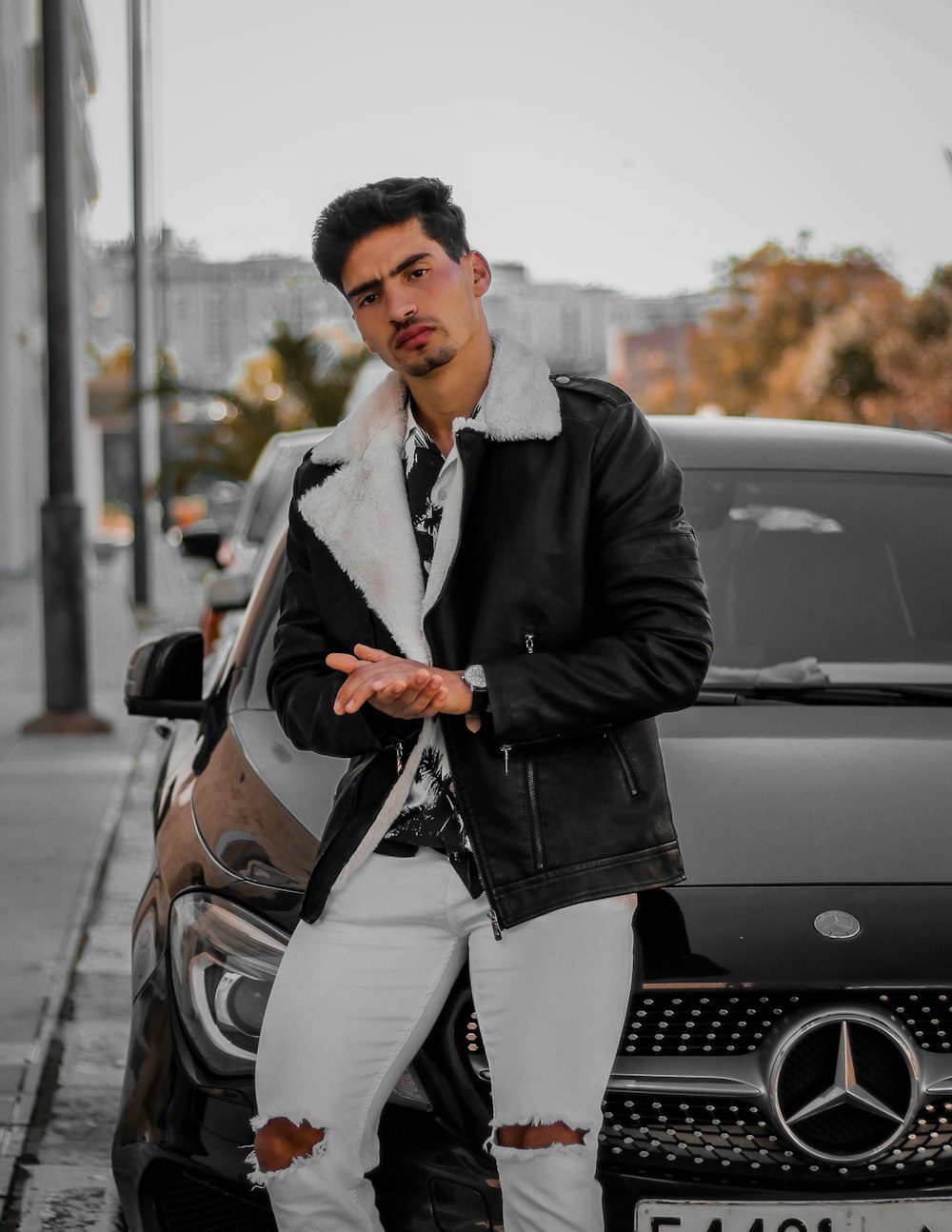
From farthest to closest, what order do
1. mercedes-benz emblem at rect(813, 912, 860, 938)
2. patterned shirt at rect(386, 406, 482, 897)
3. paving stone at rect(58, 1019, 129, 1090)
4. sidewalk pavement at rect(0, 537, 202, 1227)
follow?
sidewalk pavement at rect(0, 537, 202, 1227), paving stone at rect(58, 1019, 129, 1090), mercedes-benz emblem at rect(813, 912, 860, 938), patterned shirt at rect(386, 406, 482, 897)

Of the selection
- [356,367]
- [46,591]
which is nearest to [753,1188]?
[46,591]

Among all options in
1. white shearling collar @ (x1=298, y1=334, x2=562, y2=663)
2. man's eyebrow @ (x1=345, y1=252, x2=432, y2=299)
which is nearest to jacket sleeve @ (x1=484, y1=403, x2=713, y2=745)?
white shearling collar @ (x1=298, y1=334, x2=562, y2=663)

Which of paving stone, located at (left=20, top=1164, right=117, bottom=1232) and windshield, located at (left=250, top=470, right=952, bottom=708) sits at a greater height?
windshield, located at (left=250, top=470, right=952, bottom=708)

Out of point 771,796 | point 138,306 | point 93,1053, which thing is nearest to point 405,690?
point 771,796

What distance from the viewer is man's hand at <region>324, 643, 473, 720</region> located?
2.08 m

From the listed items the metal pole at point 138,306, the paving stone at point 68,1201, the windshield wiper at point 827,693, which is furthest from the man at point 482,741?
the metal pole at point 138,306

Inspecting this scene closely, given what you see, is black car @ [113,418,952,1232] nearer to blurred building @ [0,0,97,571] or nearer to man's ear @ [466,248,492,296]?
Result: man's ear @ [466,248,492,296]

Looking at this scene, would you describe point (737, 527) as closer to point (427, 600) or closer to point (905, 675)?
point (905, 675)

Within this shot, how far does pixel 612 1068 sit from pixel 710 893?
12.9 inches

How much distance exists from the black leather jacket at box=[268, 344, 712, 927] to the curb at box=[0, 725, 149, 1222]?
182 centimetres

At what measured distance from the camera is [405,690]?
2.09m

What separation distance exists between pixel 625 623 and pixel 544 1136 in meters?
0.62

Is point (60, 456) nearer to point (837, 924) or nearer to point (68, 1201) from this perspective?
point (68, 1201)

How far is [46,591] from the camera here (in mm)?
9578
